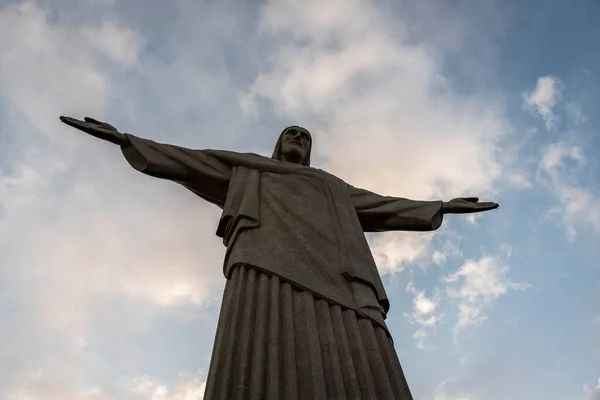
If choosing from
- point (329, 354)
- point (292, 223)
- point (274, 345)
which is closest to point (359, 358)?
point (329, 354)

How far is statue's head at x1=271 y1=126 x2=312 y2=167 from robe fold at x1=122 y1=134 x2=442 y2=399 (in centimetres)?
82

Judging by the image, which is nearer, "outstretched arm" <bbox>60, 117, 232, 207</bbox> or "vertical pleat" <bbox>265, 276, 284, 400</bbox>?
"vertical pleat" <bbox>265, 276, 284, 400</bbox>

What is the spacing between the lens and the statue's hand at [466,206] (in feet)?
34.9

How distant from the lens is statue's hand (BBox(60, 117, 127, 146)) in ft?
29.7

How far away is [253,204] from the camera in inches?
336

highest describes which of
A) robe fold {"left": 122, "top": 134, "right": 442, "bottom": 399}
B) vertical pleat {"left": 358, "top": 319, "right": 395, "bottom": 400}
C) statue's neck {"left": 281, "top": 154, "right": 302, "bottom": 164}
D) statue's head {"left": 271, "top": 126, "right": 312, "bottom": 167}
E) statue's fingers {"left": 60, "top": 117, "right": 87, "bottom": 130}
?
statue's head {"left": 271, "top": 126, "right": 312, "bottom": 167}

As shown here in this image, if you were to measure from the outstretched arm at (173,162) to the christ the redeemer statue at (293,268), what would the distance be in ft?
0.05

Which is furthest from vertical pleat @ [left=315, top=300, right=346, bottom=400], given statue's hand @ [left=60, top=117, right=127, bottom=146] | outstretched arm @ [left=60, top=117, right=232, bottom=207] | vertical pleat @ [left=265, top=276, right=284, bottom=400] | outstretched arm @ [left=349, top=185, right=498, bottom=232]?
statue's hand @ [left=60, top=117, right=127, bottom=146]

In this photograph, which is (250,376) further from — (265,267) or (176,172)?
(176,172)

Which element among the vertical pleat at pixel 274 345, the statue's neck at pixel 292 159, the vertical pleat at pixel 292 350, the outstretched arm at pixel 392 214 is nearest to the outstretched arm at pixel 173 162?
the statue's neck at pixel 292 159

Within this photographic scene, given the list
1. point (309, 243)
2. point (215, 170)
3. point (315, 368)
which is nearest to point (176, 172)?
point (215, 170)

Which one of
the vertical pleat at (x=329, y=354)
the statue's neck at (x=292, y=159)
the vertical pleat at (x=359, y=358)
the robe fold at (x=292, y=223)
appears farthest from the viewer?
the statue's neck at (x=292, y=159)

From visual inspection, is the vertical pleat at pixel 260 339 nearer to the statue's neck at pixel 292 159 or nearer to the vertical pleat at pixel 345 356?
the vertical pleat at pixel 345 356

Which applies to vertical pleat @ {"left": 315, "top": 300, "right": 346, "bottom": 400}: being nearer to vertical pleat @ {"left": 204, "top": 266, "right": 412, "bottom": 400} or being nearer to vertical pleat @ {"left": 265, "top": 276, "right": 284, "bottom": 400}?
vertical pleat @ {"left": 204, "top": 266, "right": 412, "bottom": 400}
